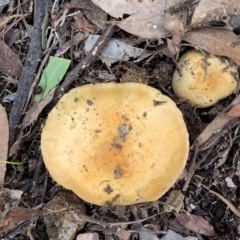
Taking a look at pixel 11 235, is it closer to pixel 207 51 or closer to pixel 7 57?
pixel 7 57

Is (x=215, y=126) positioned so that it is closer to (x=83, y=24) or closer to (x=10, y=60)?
(x=83, y=24)

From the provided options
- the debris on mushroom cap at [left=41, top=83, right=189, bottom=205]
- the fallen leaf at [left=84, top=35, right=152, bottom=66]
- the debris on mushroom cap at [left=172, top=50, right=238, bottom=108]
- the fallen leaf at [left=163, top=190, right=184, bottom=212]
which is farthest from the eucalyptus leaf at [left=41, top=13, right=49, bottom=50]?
the fallen leaf at [left=163, top=190, right=184, bottom=212]

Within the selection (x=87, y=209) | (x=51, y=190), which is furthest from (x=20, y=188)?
(x=87, y=209)

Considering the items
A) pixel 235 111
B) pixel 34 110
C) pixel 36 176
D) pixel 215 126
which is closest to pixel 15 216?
pixel 36 176

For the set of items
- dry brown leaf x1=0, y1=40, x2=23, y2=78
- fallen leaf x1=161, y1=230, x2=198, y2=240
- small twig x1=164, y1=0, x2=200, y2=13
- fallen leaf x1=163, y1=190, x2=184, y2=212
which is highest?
small twig x1=164, y1=0, x2=200, y2=13

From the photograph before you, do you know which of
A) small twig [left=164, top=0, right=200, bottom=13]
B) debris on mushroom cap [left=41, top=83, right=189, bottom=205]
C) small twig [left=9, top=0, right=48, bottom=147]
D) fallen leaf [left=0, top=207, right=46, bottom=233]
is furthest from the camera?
small twig [left=9, top=0, right=48, bottom=147]

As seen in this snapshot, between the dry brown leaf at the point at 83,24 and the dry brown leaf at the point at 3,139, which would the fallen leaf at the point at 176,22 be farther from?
the dry brown leaf at the point at 3,139

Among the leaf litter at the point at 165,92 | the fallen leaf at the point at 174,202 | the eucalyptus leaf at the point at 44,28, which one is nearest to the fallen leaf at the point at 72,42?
the leaf litter at the point at 165,92

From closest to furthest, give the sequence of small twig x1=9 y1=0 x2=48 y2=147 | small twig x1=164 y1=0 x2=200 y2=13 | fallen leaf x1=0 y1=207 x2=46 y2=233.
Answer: small twig x1=164 y1=0 x2=200 y2=13, fallen leaf x1=0 y1=207 x2=46 y2=233, small twig x1=9 y1=0 x2=48 y2=147

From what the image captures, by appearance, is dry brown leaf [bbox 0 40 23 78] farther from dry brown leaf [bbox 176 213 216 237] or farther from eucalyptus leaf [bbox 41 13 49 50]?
dry brown leaf [bbox 176 213 216 237]

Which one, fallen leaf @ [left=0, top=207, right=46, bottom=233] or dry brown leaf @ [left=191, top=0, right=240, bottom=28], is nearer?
dry brown leaf @ [left=191, top=0, right=240, bottom=28]
